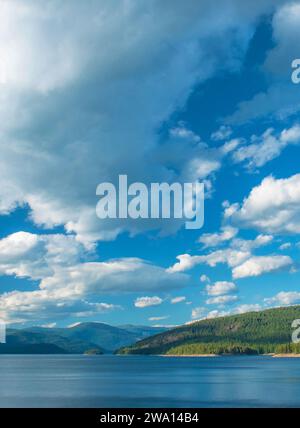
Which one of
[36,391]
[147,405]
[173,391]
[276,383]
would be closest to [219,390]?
[173,391]

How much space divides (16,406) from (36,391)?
1135 inches

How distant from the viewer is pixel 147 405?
9956cm

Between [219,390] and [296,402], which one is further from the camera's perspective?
[219,390]
